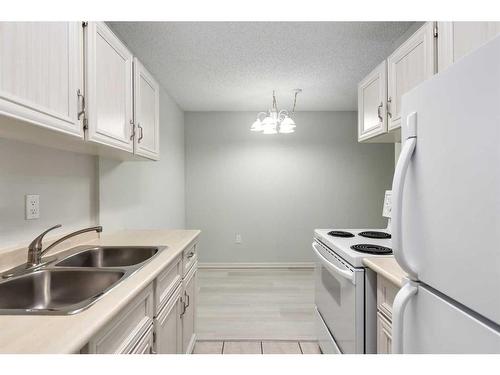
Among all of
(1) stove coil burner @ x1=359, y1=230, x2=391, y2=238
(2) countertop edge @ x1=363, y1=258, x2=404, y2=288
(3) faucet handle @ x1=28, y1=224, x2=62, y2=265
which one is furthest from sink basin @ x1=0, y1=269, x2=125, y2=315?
(1) stove coil burner @ x1=359, y1=230, x2=391, y2=238

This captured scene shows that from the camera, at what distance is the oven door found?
1461 mm

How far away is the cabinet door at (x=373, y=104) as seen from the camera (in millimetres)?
1998

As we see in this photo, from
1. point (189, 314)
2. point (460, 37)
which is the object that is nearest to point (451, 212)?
point (460, 37)

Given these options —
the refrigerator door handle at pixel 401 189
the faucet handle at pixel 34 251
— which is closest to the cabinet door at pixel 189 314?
the faucet handle at pixel 34 251

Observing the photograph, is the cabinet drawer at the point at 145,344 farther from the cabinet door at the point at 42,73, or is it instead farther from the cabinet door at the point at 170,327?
the cabinet door at the point at 42,73

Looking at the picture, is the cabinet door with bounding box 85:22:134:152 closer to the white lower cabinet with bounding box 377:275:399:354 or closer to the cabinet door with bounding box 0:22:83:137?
the cabinet door with bounding box 0:22:83:137

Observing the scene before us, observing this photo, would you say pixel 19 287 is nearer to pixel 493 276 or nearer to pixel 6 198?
pixel 6 198

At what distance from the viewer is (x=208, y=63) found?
2.83m

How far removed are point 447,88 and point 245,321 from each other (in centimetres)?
254

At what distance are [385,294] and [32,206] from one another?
1.74 meters

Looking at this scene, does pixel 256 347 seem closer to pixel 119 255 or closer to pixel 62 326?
pixel 119 255

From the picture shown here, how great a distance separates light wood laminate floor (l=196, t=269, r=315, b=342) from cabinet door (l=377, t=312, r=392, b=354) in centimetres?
117

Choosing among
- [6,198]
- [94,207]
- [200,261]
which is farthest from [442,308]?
[200,261]

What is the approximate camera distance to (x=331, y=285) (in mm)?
1885
